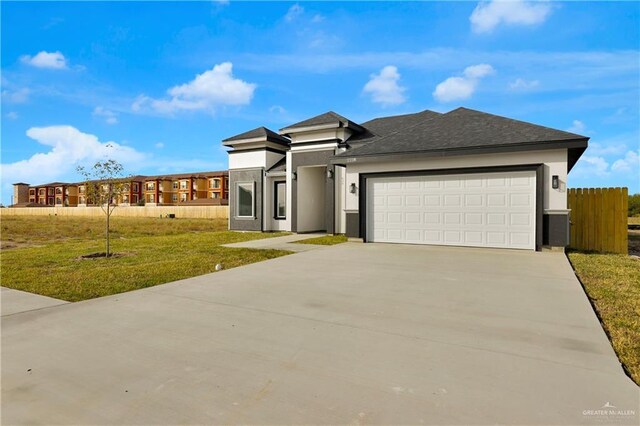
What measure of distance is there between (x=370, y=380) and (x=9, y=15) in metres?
11.1

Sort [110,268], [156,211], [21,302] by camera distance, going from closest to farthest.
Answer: [21,302] < [110,268] < [156,211]

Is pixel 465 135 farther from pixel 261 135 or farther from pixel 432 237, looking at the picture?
pixel 261 135

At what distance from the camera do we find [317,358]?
3.01 meters

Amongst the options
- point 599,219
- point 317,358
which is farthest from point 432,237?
point 317,358

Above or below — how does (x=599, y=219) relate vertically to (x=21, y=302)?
above

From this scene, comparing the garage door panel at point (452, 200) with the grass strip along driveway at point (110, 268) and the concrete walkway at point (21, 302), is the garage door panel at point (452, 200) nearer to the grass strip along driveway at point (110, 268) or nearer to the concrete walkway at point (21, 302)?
the grass strip along driveway at point (110, 268)

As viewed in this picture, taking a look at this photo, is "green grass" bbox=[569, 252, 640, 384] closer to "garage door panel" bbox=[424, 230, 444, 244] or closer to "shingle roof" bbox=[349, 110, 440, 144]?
"garage door panel" bbox=[424, 230, 444, 244]

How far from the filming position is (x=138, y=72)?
15234 mm

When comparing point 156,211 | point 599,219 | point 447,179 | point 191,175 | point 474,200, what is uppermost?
point 191,175

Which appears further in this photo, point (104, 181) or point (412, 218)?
point (412, 218)

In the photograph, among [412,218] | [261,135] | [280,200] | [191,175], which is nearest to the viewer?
[412,218]

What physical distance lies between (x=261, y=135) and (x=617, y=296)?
48.0 feet

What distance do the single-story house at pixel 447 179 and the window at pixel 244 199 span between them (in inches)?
103

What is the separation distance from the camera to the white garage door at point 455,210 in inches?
386
